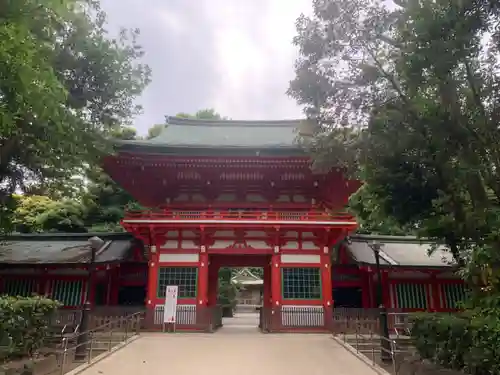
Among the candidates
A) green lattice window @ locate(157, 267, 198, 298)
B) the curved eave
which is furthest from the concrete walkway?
the curved eave

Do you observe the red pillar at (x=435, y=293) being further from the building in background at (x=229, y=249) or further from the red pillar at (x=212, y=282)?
the red pillar at (x=212, y=282)

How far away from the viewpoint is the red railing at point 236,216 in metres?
16.0

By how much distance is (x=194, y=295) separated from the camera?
52.3 feet

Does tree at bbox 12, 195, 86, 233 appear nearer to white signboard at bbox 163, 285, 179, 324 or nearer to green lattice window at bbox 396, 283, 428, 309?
white signboard at bbox 163, 285, 179, 324

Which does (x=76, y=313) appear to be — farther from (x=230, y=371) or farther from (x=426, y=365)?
(x=426, y=365)

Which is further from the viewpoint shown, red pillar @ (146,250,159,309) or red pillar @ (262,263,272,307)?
red pillar @ (262,263,272,307)

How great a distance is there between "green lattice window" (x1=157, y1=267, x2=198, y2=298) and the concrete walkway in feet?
8.19

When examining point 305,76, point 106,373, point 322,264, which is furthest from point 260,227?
point 106,373

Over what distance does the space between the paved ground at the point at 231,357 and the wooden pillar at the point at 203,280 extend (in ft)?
7.60

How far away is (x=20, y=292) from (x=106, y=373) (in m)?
12.8

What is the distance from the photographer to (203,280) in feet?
52.5

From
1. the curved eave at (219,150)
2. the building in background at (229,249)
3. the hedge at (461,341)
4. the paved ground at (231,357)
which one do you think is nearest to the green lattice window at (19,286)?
the building in background at (229,249)

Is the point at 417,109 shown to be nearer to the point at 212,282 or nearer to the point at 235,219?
the point at 235,219

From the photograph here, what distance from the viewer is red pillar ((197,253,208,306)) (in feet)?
51.8
